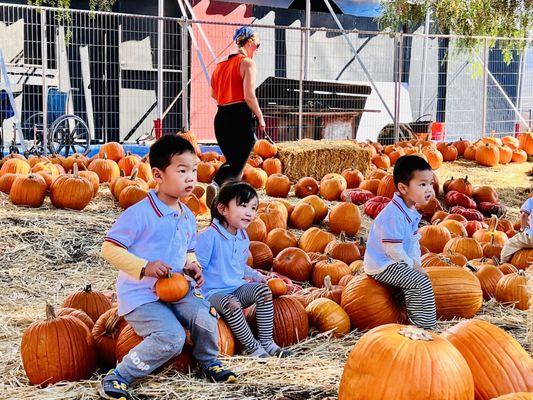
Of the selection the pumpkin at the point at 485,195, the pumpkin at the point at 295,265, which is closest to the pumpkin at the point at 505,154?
the pumpkin at the point at 485,195

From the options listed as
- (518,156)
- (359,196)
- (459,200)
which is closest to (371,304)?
(359,196)

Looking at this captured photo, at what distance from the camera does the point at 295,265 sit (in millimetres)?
5809

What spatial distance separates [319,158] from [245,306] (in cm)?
707

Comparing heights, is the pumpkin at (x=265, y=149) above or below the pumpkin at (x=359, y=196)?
above

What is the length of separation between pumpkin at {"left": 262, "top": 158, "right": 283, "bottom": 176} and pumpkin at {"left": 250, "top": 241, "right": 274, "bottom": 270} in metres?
4.29

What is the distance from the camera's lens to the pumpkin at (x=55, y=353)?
3.35 meters

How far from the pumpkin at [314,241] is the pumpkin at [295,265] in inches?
32.9

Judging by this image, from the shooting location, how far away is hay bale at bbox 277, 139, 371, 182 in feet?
34.9

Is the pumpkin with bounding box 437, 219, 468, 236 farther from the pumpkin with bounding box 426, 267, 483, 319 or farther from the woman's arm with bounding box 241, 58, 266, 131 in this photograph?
the pumpkin with bounding box 426, 267, 483, 319

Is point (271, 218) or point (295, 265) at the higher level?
point (271, 218)

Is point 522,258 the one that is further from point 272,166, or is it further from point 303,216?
point 272,166

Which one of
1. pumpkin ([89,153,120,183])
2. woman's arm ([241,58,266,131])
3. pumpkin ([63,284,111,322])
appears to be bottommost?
pumpkin ([63,284,111,322])

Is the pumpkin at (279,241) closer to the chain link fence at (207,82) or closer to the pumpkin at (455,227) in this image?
the pumpkin at (455,227)

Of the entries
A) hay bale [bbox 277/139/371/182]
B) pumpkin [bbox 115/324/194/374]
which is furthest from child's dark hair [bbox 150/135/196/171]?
hay bale [bbox 277/139/371/182]
